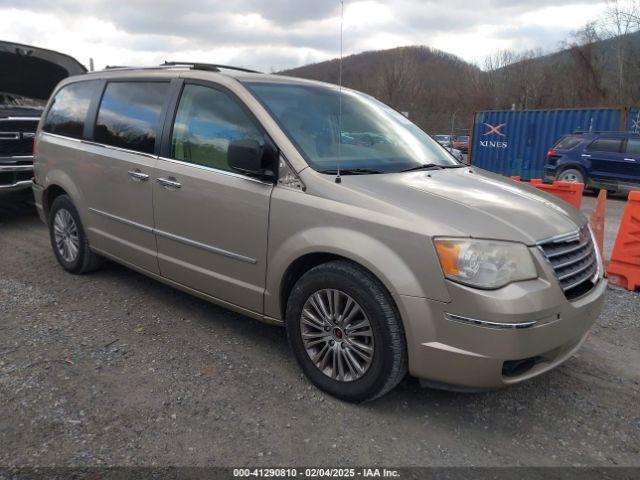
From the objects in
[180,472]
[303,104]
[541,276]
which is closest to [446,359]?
[541,276]

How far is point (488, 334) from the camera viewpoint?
2535 mm

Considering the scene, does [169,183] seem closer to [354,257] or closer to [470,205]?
[354,257]

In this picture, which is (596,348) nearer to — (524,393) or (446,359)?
(524,393)

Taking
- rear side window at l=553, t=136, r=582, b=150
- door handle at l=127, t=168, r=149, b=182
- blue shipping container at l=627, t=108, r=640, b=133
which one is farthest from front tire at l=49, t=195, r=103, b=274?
blue shipping container at l=627, t=108, r=640, b=133

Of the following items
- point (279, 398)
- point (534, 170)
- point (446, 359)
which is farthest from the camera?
point (534, 170)

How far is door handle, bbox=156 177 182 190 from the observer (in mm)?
3720

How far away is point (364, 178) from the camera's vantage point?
3123mm

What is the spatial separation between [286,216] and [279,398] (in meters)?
1.06

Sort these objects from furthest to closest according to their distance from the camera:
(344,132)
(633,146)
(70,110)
→ (633,146) → (70,110) → (344,132)

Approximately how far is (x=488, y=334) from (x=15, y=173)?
6865 millimetres

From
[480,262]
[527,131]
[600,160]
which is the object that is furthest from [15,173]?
[527,131]

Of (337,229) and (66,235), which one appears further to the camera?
(66,235)

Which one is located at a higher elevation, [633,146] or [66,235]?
[633,146]

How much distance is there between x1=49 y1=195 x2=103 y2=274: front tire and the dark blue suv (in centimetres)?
1283
